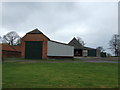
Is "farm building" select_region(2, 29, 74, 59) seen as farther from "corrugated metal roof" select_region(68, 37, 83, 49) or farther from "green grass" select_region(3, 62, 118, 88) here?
"corrugated metal roof" select_region(68, 37, 83, 49)

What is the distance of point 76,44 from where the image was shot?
217ft

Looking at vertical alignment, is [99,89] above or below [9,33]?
below

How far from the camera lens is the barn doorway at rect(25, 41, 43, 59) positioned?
3603cm

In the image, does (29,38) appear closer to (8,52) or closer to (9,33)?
(8,52)

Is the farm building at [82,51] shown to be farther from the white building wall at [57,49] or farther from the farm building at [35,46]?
the farm building at [35,46]

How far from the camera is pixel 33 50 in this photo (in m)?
36.0

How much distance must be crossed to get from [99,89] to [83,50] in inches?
2265

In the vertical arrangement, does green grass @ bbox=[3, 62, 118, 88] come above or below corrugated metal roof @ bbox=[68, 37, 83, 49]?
below

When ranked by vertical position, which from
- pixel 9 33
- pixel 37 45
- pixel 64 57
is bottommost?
pixel 64 57

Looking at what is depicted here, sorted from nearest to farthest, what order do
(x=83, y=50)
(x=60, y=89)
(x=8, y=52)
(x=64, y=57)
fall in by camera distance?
1. (x=60, y=89)
2. (x=64, y=57)
3. (x=8, y=52)
4. (x=83, y=50)

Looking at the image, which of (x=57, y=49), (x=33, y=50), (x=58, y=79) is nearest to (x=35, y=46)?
(x=33, y=50)

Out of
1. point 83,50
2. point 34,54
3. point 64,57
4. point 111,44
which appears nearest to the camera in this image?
point 34,54

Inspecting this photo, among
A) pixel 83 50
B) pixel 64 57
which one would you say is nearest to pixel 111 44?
pixel 83 50

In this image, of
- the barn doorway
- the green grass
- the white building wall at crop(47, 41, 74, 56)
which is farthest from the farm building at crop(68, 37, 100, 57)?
the green grass
